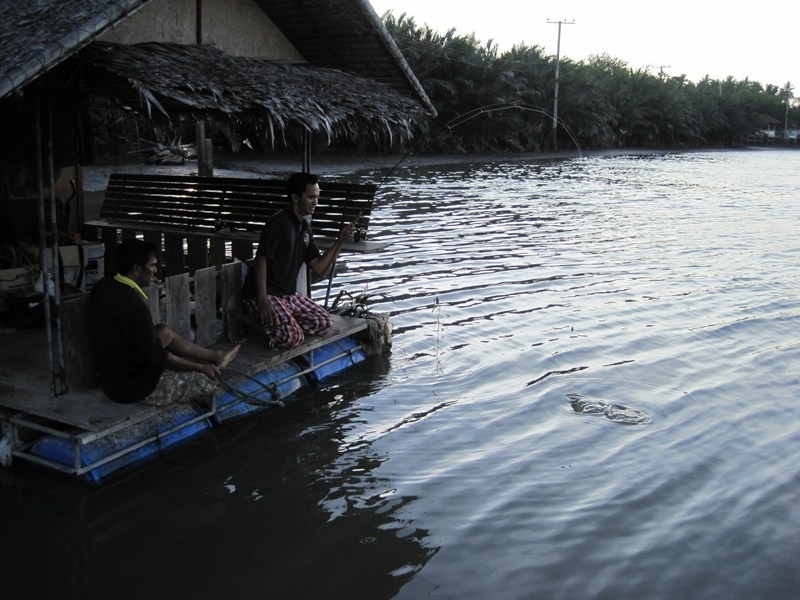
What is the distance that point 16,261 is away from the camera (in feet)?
25.2

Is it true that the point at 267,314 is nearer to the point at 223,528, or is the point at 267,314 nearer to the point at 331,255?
the point at 331,255

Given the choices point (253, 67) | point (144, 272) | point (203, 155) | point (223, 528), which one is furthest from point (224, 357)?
point (203, 155)

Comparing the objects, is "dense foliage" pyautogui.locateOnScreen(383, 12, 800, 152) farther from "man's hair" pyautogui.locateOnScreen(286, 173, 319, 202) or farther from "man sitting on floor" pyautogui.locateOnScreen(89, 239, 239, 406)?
"man sitting on floor" pyautogui.locateOnScreen(89, 239, 239, 406)

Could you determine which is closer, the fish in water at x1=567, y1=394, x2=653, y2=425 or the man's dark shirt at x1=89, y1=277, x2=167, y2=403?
the man's dark shirt at x1=89, y1=277, x2=167, y2=403

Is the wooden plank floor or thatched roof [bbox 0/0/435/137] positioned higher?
thatched roof [bbox 0/0/435/137]

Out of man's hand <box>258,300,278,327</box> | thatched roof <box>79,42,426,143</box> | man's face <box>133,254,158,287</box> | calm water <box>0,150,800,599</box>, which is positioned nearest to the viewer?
calm water <box>0,150,800,599</box>

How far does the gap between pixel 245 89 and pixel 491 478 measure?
3.39 m

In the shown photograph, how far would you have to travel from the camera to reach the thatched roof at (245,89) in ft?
17.8

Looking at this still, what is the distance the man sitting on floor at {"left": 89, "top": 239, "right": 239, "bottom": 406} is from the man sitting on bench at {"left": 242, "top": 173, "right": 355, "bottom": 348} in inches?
48.2

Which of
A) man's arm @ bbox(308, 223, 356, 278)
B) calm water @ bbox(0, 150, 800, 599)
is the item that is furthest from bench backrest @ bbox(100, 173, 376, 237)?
calm water @ bbox(0, 150, 800, 599)

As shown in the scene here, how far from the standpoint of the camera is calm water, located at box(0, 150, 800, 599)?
4.47 metres

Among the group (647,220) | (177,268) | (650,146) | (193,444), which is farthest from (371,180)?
(650,146)

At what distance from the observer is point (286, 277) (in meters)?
6.81

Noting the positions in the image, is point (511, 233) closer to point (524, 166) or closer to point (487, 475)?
point (487, 475)
